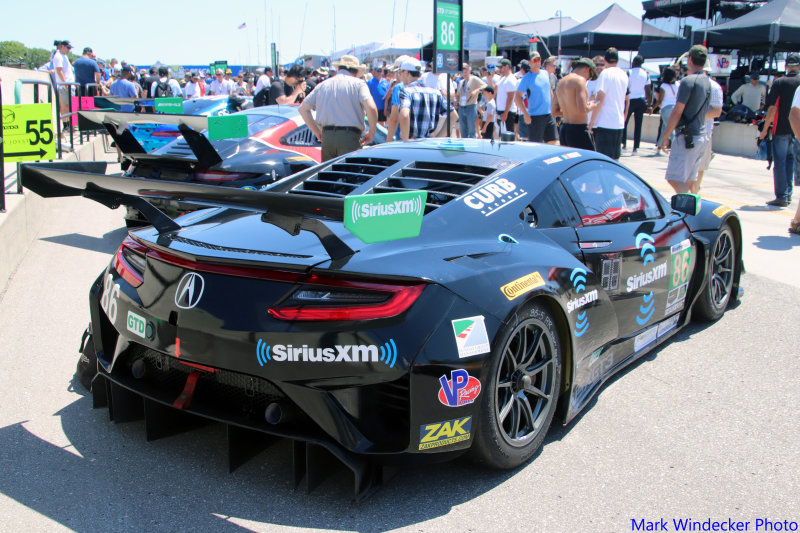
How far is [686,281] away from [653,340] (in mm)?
542

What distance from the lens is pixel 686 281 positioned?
443 centimetres

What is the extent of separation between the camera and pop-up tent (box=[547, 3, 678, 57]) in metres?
25.9

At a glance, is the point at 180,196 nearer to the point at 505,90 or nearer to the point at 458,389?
the point at 458,389

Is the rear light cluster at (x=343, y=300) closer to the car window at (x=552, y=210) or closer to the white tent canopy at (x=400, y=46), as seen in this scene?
the car window at (x=552, y=210)

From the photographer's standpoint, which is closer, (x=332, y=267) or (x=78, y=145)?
(x=332, y=267)

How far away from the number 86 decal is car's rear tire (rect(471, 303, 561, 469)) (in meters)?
1.55

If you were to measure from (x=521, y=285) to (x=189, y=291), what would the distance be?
1.27 m

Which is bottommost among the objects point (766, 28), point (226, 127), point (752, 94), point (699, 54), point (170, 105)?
point (226, 127)

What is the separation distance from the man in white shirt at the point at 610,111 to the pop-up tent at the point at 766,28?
29.3 feet

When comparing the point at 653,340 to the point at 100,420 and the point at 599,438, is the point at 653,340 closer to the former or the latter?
the point at 599,438

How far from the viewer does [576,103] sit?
8727mm

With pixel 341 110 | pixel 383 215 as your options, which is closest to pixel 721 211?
pixel 383 215

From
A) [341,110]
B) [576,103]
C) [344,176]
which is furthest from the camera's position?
[576,103]

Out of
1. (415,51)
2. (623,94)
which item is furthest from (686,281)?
(415,51)
